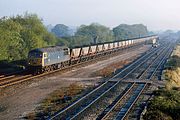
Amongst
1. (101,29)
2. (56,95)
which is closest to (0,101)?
(56,95)

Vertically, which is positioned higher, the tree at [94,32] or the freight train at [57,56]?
the tree at [94,32]

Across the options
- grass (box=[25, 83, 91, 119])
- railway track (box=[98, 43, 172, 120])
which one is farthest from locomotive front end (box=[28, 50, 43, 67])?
railway track (box=[98, 43, 172, 120])

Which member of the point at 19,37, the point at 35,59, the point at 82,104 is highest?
the point at 19,37

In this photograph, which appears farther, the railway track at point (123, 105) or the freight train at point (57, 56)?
the freight train at point (57, 56)

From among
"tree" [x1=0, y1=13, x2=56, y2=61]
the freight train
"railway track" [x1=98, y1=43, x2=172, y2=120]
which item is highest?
"tree" [x1=0, y1=13, x2=56, y2=61]

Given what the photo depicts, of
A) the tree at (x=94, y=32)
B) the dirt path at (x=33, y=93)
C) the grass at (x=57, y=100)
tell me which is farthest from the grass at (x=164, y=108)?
the tree at (x=94, y=32)

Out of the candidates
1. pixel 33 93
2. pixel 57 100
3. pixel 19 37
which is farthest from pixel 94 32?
pixel 57 100

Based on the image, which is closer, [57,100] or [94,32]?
[57,100]

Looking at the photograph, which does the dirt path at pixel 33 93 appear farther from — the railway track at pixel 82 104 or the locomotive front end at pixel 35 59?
the railway track at pixel 82 104

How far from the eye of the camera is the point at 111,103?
2338 cm

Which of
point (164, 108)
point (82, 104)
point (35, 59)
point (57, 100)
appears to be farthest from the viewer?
point (35, 59)

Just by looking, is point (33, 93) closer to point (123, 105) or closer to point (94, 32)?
point (123, 105)

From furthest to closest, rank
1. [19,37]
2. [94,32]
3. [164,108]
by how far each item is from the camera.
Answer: [94,32]
[19,37]
[164,108]

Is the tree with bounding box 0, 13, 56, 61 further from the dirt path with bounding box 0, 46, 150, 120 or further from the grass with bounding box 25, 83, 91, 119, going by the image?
the grass with bounding box 25, 83, 91, 119
